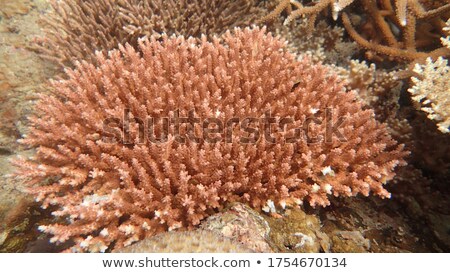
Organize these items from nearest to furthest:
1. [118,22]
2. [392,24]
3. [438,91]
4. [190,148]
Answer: [190,148] → [438,91] → [118,22] → [392,24]

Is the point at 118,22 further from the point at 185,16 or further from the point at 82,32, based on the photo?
the point at 185,16

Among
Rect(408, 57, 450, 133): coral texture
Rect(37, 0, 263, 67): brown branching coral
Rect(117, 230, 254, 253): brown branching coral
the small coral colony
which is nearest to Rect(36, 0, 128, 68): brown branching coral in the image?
Rect(37, 0, 263, 67): brown branching coral

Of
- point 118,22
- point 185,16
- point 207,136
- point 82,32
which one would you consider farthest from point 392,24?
point 82,32

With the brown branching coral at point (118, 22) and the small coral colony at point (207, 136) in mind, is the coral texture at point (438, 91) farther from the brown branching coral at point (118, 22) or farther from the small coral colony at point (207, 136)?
the brown branching coral at point (118, 22)

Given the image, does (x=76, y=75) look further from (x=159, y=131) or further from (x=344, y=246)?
(x=344, y=246)

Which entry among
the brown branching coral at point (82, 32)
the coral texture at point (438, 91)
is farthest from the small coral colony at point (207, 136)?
the brown branching coral at point (82, 32)

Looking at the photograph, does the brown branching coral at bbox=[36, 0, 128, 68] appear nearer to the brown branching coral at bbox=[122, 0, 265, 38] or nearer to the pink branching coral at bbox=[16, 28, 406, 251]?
the brown branching coral at bbox=[122, 0, 265, 38]
